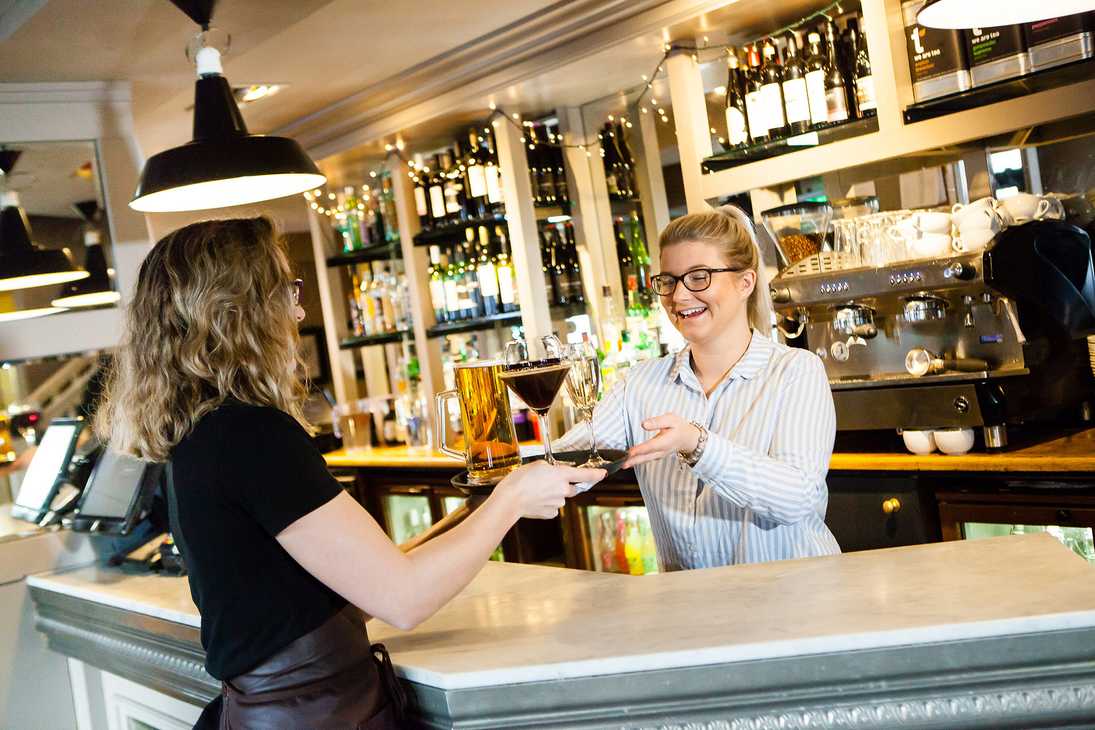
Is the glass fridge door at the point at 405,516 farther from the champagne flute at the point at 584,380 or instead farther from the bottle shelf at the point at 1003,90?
the champagne flute at the point at 584,380

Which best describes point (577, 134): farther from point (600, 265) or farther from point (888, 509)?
point (888, 509)

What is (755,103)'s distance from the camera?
3.50m

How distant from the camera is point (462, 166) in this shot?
4969 mm

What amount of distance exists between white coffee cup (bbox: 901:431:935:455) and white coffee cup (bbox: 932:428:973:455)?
4 cm

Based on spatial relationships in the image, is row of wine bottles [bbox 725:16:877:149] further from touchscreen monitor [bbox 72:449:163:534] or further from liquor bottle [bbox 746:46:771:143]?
touchscreen monitor [bbox 72:449:163:534]

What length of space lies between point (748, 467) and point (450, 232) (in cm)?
335

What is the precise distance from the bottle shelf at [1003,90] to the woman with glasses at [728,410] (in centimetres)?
108

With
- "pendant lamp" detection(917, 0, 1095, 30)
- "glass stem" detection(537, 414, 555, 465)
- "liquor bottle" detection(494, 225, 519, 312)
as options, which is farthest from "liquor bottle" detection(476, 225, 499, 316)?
"glass stem" detection(537, 414, 555, 465)

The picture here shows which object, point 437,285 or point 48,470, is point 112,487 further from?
point 437,285

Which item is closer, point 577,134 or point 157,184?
point 157,184

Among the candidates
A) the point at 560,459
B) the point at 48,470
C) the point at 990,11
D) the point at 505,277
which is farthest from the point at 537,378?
the point at 505,277

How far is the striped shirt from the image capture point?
1901 mm

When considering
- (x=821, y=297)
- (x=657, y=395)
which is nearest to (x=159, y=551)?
(x=657, y=395)

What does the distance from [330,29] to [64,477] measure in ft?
5.99
